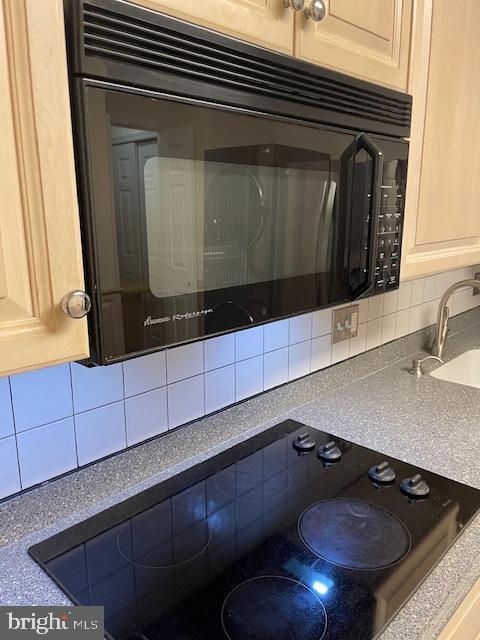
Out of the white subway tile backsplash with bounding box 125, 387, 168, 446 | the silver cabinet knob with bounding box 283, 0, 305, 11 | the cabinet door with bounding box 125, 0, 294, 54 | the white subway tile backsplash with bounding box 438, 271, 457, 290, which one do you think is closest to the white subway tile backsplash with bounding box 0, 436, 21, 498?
the white subway tile backsplash with bounding box 125, 387, 168, 446

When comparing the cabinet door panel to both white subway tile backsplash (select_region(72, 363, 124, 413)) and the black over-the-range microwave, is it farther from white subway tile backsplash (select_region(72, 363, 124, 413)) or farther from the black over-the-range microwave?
white subway tile backsplash (select_region(72, 363, 124, 413))

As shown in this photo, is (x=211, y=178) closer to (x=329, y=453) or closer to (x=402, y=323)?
(x=329, y=453)

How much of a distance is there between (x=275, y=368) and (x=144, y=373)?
397mm

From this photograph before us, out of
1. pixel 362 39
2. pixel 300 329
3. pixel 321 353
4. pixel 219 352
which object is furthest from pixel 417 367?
pixel 362 39

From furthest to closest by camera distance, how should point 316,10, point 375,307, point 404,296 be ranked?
→ point 404,296
point 375,307
point 316,10

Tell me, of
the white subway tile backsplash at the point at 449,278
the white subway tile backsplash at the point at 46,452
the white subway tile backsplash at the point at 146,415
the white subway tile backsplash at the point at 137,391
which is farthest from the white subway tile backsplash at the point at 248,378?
the white subway tile backsplash at the point at 449,278

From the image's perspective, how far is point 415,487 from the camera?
85cm

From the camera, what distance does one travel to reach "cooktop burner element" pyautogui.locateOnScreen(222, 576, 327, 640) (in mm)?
572

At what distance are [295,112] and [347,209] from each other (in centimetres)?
19

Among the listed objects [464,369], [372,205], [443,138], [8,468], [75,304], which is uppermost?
[443,138]

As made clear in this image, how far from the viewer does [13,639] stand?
0.58 m

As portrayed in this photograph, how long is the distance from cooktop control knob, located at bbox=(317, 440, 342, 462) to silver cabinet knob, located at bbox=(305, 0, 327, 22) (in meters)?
0.76

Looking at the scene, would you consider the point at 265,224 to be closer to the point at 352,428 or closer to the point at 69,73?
the point at 69,73

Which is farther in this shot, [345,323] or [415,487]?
[345,323]
